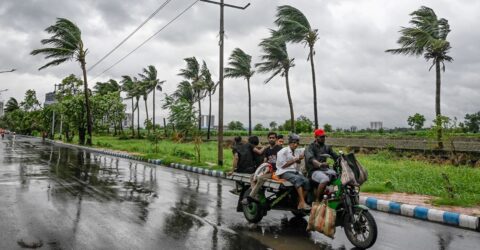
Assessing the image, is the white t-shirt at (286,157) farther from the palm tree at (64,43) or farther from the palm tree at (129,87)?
the palm tree at (129,87)

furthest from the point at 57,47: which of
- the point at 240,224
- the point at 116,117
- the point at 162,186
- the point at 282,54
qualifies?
the point at 240,224

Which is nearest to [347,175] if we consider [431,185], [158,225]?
[158,225]

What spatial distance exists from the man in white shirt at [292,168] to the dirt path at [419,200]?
151 inches

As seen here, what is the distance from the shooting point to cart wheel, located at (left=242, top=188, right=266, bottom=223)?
6.92m

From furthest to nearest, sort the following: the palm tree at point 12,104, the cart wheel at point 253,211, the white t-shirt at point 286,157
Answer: the palm tree at point 12,104, the cart wheel at point 253,211, the white t-shirt at point 286,157

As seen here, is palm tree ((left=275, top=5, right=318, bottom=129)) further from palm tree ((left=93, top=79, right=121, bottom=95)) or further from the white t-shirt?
palm tree ((left=93, top=79, right=121, bottom=95))

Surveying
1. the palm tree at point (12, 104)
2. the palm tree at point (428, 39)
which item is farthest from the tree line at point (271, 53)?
the palm tree at point (12, 104)

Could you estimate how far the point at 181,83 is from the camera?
63094mm

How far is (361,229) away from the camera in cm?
553

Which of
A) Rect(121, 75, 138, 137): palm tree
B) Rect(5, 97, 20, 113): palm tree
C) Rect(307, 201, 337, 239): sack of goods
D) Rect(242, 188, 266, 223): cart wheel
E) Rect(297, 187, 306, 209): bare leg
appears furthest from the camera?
Rect(5, 97, 20, 113): palm tree

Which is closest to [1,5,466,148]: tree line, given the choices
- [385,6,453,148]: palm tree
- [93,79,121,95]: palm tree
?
[385,6,453,148]: palm tree

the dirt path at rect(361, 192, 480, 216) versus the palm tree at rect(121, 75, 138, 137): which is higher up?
the palm tree at rect(121, 75, 138, 137)

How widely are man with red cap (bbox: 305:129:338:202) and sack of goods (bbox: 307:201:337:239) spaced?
0.30 meters

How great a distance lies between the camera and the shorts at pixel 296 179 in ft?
20.7
